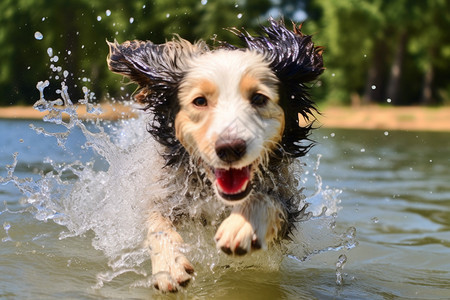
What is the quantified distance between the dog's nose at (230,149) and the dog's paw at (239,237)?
0.37 metres

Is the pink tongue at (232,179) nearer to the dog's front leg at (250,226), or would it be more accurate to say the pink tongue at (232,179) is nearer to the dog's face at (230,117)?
the dog's face at (230,117)

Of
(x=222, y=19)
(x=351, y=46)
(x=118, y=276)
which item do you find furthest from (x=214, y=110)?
(x=351, y=46)

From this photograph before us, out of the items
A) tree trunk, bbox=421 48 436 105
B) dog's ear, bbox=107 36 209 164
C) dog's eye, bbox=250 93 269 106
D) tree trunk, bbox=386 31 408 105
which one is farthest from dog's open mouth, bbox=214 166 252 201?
tree trunk, bbox=421 48 436 105

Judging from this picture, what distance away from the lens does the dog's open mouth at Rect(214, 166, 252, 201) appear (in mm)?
3980

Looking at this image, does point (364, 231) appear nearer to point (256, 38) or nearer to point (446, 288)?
point (446, 288)

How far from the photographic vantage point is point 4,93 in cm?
3266

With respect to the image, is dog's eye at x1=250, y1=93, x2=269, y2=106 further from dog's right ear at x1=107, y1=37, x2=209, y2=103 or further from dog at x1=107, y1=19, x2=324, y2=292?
dog's right ear at x1=107, y1=37, x2=209, y2=103

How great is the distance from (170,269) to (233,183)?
2.02 feet

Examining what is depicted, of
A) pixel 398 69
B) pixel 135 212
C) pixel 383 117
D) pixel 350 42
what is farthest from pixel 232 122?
pixel 398 69

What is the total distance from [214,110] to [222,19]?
2215 cm

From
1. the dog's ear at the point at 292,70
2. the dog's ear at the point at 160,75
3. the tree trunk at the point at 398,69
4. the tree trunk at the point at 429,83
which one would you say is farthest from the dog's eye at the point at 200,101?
the tree trunk at the point at 429,83

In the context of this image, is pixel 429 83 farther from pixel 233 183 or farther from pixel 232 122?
pixel 232 122

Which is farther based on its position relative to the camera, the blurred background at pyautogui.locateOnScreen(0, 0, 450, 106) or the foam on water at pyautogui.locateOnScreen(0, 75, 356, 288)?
the blurred background at pyautogui.locateOnScreen(0, 0, 450, 106)

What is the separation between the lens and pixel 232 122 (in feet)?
12.8
